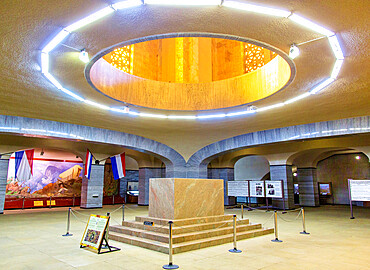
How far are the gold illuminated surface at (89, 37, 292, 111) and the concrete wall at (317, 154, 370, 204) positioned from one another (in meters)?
16.5

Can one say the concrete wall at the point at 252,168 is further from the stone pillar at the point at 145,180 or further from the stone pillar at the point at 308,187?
the stone pillar at the point at 145,180

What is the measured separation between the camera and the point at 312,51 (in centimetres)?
687

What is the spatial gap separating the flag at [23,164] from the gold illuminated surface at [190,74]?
10094mm

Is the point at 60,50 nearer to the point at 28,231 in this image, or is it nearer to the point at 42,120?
the point at 28,231

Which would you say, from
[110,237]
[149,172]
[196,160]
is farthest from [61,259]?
[149,172]

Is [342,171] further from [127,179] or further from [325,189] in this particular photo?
[127,179]

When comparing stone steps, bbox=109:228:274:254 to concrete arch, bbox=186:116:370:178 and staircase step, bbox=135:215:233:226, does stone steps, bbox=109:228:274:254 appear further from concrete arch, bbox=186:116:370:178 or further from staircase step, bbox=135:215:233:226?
concrete arch, bbox=186:116:370:178

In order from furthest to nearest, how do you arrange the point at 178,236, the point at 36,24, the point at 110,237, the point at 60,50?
the point at 110,237
the point at 178,236
the point at 60,50
the point at 36,24

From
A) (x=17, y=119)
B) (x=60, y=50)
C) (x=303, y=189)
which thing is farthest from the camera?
(x=303, y=189)

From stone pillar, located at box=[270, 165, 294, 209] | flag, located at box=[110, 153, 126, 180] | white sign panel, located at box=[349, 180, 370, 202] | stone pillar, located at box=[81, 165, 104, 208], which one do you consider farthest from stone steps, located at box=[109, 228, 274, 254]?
stone pillar, located at box=[81, 165, 104, 208]

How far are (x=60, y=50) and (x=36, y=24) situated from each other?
126cm

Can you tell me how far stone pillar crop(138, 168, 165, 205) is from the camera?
2264 centimetres

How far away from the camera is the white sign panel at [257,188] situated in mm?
17344

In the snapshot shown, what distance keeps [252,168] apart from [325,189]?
6.63 m
